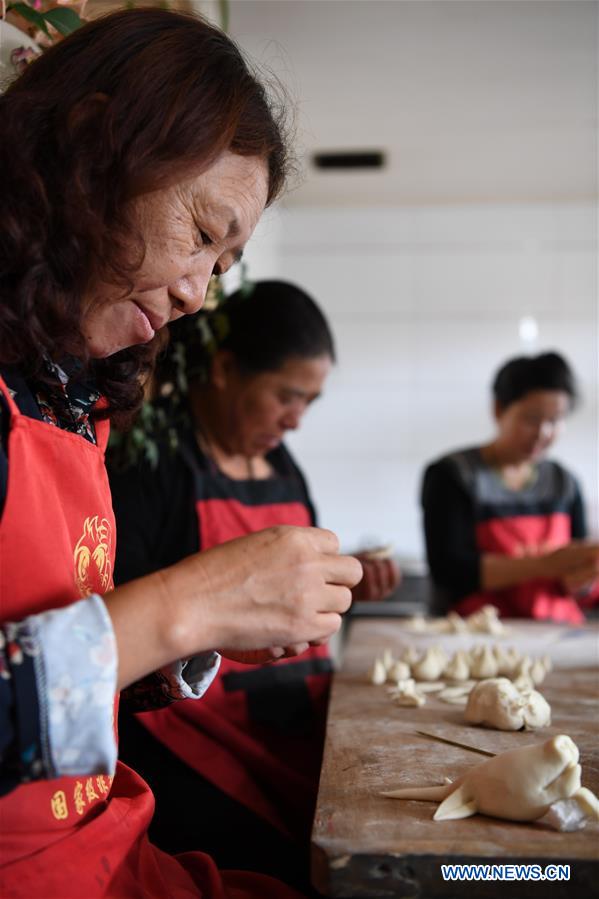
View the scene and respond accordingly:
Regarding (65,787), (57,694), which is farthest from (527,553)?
(57,694)

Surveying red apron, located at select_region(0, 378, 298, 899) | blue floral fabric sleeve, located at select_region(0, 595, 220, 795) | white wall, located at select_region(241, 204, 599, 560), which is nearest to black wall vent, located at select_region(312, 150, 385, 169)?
white wall, located at select_region(241, 204, 599, 560)

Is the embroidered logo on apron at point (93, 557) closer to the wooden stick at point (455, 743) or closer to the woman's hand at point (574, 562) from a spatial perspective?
the wooden stick at point (455, 743)

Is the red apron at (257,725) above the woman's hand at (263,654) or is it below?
below

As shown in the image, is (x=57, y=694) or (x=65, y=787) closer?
(x=57, y=694)

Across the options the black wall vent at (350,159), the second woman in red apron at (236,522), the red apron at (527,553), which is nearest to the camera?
the second woman in red apron at (236,522)

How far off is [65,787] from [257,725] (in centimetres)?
82

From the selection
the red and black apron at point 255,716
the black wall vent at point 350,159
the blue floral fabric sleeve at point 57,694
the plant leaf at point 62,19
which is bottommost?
the red and black apron at point 255,716

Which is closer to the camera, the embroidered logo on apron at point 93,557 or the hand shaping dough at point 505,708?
the embroidered logo on apron at point 93,557

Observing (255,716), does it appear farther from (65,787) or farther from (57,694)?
(57,694)

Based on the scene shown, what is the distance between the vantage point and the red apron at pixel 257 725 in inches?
56.4

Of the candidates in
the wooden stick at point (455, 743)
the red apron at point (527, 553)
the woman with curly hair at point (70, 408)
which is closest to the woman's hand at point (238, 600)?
the woman with curly hair at point (70, 408)

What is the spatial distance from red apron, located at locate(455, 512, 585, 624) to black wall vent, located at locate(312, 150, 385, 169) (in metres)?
1.88

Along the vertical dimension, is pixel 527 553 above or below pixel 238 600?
below

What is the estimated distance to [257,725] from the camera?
61.8 inches
